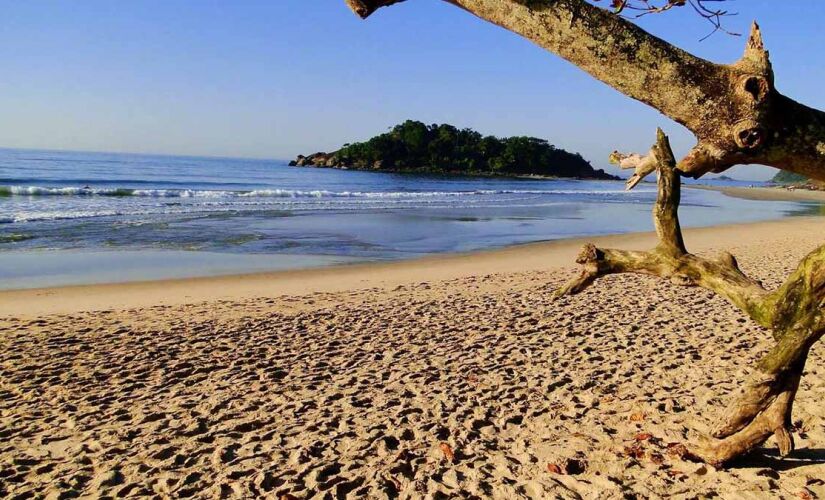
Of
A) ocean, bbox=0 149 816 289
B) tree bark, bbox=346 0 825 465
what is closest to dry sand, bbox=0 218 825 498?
tree bark, bbox=346 0 825 465

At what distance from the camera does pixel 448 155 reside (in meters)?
95.9

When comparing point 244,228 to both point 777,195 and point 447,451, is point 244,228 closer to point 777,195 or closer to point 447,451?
point 447,451

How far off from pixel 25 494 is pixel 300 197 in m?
33.7

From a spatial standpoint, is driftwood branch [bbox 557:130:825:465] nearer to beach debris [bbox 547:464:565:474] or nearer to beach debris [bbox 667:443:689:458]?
beach debris [bbox 667:443:689:458]

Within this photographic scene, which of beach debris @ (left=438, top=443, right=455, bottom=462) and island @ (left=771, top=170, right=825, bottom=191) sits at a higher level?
island @ (left=771, top=170, right=825, bottom=191)

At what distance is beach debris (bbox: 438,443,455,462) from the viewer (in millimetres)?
4492

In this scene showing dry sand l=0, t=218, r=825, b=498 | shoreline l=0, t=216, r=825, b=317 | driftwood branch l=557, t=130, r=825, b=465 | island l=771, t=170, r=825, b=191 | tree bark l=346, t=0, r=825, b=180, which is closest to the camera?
tree bark l=346, t=0, r=825, b=180

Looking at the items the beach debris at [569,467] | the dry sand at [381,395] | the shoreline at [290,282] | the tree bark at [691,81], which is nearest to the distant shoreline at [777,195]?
the shoreline at [290,282]

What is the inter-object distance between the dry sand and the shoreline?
0.14m

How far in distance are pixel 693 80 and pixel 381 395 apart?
4.28 meters

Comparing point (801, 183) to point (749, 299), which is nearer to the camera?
point (749, 299)

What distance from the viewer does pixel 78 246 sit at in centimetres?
1606

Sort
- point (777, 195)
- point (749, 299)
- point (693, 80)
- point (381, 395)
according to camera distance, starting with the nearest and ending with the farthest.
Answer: point (693, 80) < point (749, 299) < point (381, 395) < point (777, 195)

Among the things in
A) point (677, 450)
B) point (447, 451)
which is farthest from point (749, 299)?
point (447, 451)
